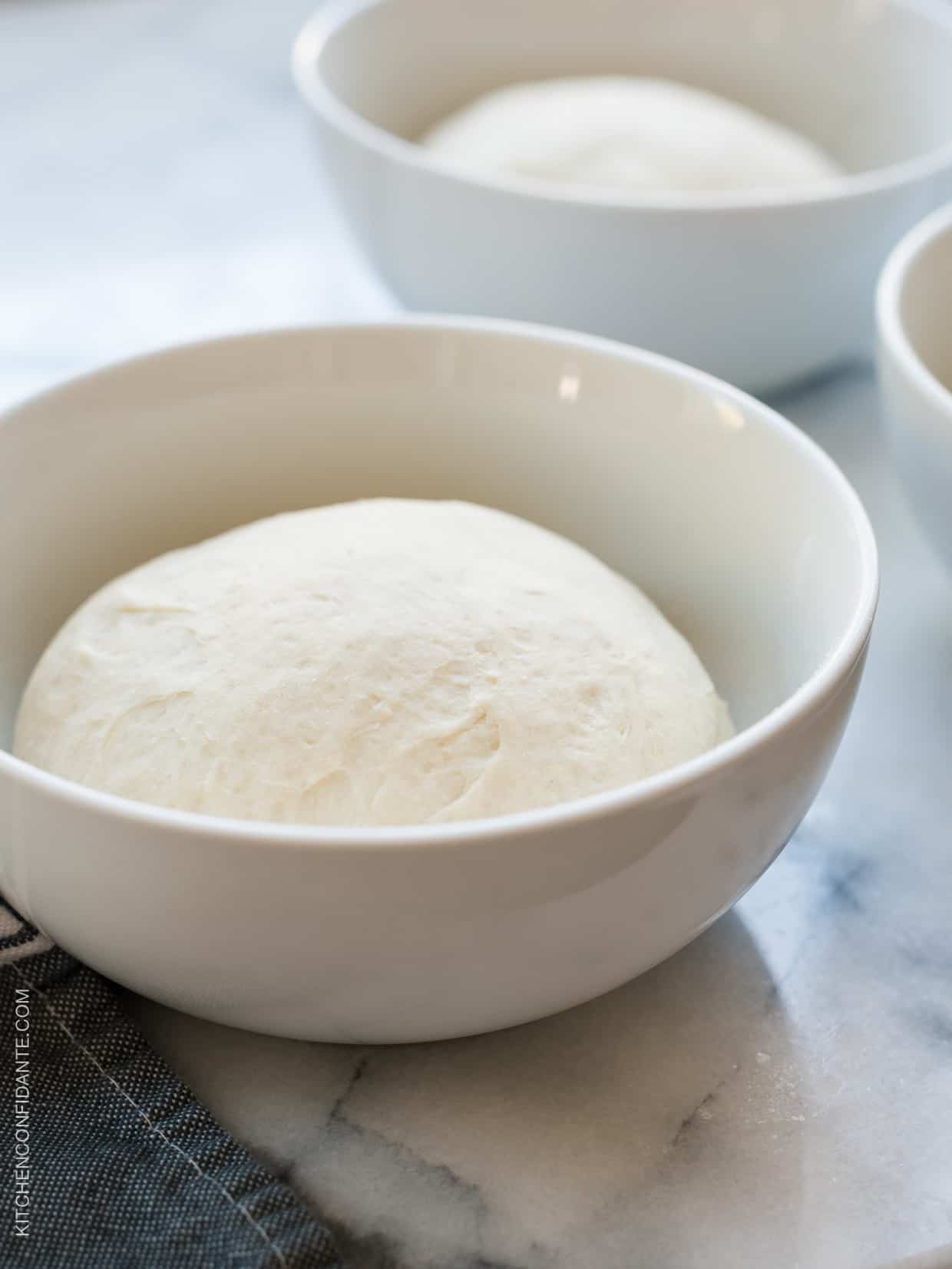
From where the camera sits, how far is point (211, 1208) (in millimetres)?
491

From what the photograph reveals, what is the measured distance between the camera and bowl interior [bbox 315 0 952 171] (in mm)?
1144

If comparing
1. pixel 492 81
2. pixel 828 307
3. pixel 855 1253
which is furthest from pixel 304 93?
pixel 855 1253

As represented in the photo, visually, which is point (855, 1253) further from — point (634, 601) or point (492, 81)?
point (492, 81)

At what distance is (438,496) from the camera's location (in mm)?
785

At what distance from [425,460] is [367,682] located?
8.9 inches

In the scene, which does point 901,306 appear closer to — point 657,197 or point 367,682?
point 657,197

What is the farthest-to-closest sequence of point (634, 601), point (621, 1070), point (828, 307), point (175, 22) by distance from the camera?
1. point (175, 22)
2. point (828, 307)
3. point (634, 601)
4. point (621, 1070)

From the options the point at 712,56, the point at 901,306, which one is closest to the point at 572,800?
the point at 901,306

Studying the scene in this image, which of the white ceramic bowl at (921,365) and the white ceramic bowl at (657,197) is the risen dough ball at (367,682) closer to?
the white ceramic bowl at (921,365)

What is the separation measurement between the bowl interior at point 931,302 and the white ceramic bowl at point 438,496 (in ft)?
0.56

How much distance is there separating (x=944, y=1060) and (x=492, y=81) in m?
0.91

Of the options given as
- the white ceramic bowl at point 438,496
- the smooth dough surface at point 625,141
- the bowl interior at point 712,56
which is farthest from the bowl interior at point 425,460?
the bowl interior at point 712,56

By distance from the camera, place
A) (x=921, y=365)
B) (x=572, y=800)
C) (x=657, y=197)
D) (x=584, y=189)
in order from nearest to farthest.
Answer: (x=572, y=800)
(x=921, y=365)
(x=657, y=197)
(x=584, y=189)

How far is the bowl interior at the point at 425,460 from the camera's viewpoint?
0.68 meters
